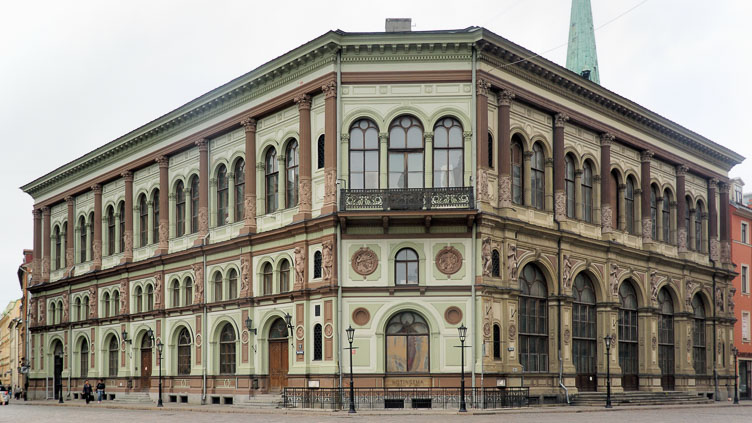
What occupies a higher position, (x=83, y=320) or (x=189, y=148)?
(x=189, y=148)

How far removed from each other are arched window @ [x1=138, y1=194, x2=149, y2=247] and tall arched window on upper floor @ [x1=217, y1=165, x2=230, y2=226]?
8.94m

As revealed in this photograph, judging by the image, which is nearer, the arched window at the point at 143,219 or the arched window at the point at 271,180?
the arched window at the point at 271,180

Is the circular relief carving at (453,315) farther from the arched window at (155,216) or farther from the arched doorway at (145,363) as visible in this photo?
the arched window at (155,216)

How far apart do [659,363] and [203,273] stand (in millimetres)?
27309

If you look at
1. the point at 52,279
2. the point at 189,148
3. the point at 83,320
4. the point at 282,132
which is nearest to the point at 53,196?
the point at 52,279

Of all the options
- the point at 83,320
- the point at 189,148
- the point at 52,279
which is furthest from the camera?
the point at 52,279

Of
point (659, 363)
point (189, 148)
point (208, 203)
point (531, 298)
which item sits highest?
point (189, 148)

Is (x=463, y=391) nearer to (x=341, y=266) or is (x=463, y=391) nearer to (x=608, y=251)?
(x=341, y=266)

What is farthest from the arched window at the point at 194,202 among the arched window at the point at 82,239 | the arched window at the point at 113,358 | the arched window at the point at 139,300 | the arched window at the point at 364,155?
the arched window at the point at 82,239

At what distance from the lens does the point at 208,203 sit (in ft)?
170

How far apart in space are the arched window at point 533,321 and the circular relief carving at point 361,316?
316 inches

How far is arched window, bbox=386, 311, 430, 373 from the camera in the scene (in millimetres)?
41188

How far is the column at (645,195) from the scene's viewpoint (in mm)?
54375

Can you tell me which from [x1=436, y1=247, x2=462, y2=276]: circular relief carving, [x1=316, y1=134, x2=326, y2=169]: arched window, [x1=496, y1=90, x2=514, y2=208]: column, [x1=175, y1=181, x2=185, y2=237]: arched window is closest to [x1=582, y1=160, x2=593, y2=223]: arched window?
[x1=496, y1=90, x2=514, y2=208]: column
